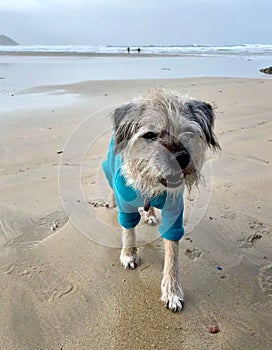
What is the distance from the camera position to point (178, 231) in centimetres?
292

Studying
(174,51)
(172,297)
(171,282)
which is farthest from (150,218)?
(174,51)

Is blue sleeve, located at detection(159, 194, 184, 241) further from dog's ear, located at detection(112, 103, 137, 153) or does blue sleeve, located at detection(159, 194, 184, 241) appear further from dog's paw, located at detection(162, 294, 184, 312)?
dog's ear, located at detection(112, 103, 137, 153)

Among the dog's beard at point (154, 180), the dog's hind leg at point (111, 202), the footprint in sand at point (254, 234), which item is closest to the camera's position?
the dog's beard at point (154, 180)

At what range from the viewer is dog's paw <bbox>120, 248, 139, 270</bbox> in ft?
10.4

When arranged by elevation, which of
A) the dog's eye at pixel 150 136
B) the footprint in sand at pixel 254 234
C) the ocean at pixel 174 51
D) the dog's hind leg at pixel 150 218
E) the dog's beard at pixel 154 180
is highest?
the dog's eye at pixel 150 136

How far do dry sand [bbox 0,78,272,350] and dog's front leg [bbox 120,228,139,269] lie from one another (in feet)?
0.23

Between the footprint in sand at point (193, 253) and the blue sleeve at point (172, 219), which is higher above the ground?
the blue sleeve at point (172, 219)

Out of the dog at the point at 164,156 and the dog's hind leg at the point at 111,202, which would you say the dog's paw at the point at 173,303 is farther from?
the dog's hind leg at the point at 111,202

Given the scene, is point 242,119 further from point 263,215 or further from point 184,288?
point 184,288

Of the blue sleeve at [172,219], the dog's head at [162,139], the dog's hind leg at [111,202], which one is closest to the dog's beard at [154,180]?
the dog's head at [162,139]

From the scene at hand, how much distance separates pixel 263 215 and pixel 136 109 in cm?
193

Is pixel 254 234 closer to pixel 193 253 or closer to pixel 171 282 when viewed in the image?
pixel 193 253

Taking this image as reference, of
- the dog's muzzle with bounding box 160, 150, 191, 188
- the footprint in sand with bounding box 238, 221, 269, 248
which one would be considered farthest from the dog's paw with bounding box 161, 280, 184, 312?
the footprint in sand with bounding box 238, 221, 269, 248

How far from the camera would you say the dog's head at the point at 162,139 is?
2.46 metres
